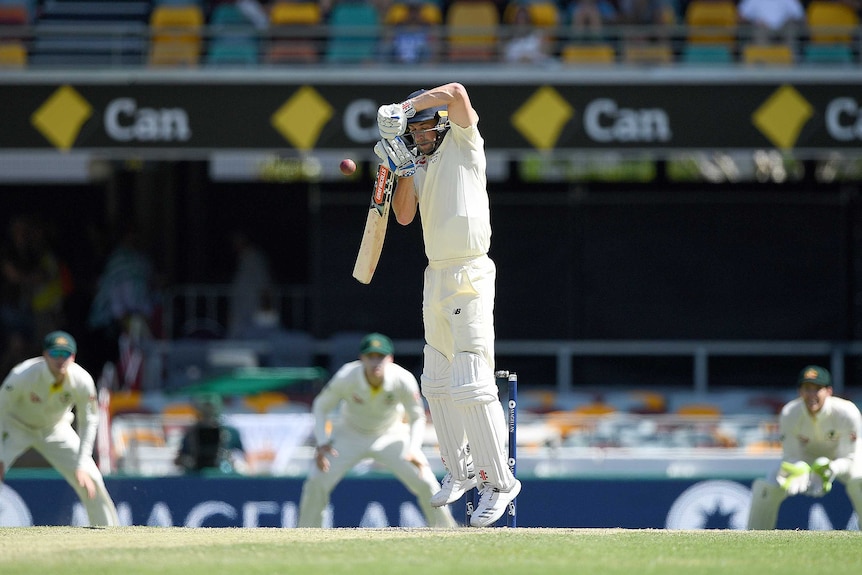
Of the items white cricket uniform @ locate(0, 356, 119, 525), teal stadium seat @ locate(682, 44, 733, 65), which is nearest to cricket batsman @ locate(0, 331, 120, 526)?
white cricket uniform @ locate(0, 356, 119, 525)

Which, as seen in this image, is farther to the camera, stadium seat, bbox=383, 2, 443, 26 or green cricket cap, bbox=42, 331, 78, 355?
stadium seat, bbox=383, 2, 443, 26

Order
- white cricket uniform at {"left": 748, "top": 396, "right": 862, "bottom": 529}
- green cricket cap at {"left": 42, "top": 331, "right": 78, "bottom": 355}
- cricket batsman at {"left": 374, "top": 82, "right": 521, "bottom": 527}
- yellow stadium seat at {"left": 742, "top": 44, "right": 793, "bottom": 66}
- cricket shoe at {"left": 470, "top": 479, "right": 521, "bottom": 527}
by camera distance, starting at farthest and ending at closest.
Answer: yellow stadium seat at {"left": 742, "top": 44, "right": 793, "bottom": 66} → white cricket uniform at {"left": 748, "top": 396, "right": 862, "bottom": 529} → green cricket cap at {"left": 42, "top": 331, "right": 78, "bottom": 355} → cricket shoe at {"left": 470, "top": 479, "right": 521, "bottom": 527} → cricket batsman at {"left": 374, "top": 82, "right": 521, "bottom": 527}

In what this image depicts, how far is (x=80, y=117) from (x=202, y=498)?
436 centimetres

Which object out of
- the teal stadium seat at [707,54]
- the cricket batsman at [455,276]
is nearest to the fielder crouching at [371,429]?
the cricket batsman at [455,276]

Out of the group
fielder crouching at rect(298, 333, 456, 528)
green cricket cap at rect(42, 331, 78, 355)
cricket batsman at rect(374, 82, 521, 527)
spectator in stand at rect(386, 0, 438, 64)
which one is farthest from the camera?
spectator in stand at rect(386, 0, 438, 64)

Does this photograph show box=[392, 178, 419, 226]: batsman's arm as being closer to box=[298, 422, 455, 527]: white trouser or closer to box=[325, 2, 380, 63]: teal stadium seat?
box=[298, 422, 455, 527]: white trouser

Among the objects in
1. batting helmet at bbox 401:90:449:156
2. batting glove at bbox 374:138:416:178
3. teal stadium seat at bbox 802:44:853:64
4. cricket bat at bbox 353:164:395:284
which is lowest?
cricket bat at bbox 353:164:395:284

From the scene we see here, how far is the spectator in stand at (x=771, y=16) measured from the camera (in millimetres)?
14752

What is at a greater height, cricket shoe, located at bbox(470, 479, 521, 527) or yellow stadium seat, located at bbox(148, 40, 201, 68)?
yellow stadium seat, located at bbox(148, 40, 201, 68)

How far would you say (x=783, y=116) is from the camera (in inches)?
559

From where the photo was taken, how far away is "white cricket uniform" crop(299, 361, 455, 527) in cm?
1091

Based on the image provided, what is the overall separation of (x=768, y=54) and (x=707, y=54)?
606 mm

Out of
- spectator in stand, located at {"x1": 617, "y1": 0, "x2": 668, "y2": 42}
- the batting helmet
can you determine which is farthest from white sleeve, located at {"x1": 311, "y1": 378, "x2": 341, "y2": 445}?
spectator in stand, located at {"x1": 617, "y1": 0, "x2": 668, "y2": 42}

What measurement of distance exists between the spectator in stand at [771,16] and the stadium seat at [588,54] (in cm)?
151
